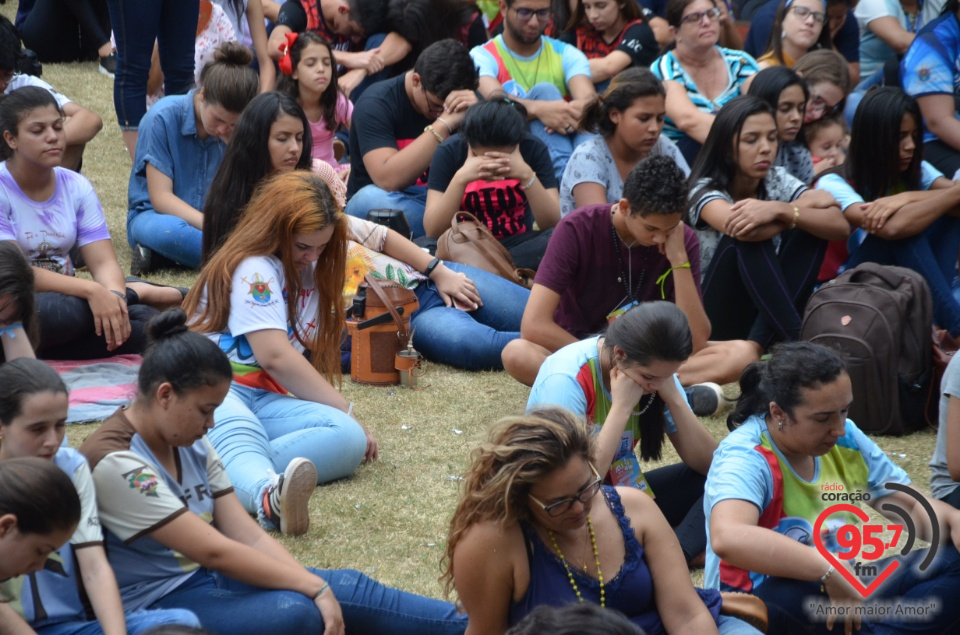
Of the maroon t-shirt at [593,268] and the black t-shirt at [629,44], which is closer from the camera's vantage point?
the maroon t-shirt at [593,268]

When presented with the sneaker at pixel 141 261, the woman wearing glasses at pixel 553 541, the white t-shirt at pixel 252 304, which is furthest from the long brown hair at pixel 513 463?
the sneaker at pixel 141 261

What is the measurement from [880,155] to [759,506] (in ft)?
9.44

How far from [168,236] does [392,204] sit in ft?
3.84

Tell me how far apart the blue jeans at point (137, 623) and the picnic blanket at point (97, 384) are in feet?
5.59

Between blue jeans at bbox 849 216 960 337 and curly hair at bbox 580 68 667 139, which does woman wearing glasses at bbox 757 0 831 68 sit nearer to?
blue jeans at bbox 849 216 960 337

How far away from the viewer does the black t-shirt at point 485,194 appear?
221 inches

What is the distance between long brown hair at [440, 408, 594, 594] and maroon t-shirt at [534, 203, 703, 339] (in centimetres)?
182

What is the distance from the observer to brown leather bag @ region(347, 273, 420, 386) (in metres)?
4.84

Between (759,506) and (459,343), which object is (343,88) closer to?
(459,343)

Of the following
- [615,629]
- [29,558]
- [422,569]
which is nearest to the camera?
[615,629]

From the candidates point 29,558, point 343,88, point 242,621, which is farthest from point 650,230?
point 343,88

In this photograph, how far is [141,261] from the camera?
19.3ft

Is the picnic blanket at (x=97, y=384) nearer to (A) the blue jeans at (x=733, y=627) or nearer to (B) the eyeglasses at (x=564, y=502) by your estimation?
(B) the eyeglasses at (x=564, y=502)

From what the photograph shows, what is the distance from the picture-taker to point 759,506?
2916mm
